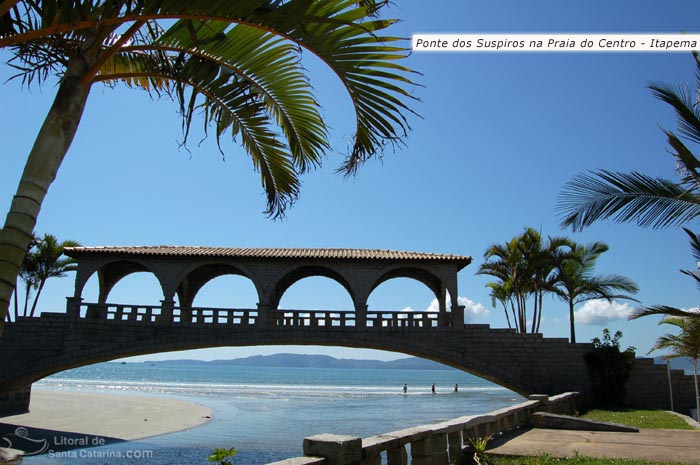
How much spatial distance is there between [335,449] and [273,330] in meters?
17.2

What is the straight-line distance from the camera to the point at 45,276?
28500 millimetres

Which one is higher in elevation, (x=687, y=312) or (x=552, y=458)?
(x=687, y=312)

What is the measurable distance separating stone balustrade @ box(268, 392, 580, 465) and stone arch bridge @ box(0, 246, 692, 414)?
1087 cm

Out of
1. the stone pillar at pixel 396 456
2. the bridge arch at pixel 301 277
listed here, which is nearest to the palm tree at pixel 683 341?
the stone pillar at pixel 396 456

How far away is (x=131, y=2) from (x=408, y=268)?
21607 mm

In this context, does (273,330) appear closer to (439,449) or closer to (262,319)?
(262,319)

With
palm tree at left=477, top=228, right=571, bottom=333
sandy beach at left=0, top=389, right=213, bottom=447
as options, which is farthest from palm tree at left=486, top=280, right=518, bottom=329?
sandy beach at left=0, top=389, right=213, bottom=447

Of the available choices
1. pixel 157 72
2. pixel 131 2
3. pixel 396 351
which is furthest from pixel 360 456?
pixel 396 351

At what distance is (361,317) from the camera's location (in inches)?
840

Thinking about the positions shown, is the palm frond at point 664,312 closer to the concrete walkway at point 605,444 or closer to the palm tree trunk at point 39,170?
the concrete walkway at point 605,444

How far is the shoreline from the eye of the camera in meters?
19.0

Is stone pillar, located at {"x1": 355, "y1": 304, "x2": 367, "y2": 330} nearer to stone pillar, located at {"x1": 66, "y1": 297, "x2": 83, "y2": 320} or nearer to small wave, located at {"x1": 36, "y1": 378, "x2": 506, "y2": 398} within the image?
stone pillar, located at {"x1": 66, "y1": 297, "x2": 83, "y2": 320}

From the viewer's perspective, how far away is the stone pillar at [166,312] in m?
21.4

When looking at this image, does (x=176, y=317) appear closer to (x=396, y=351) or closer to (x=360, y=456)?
(x=396, y=351)
